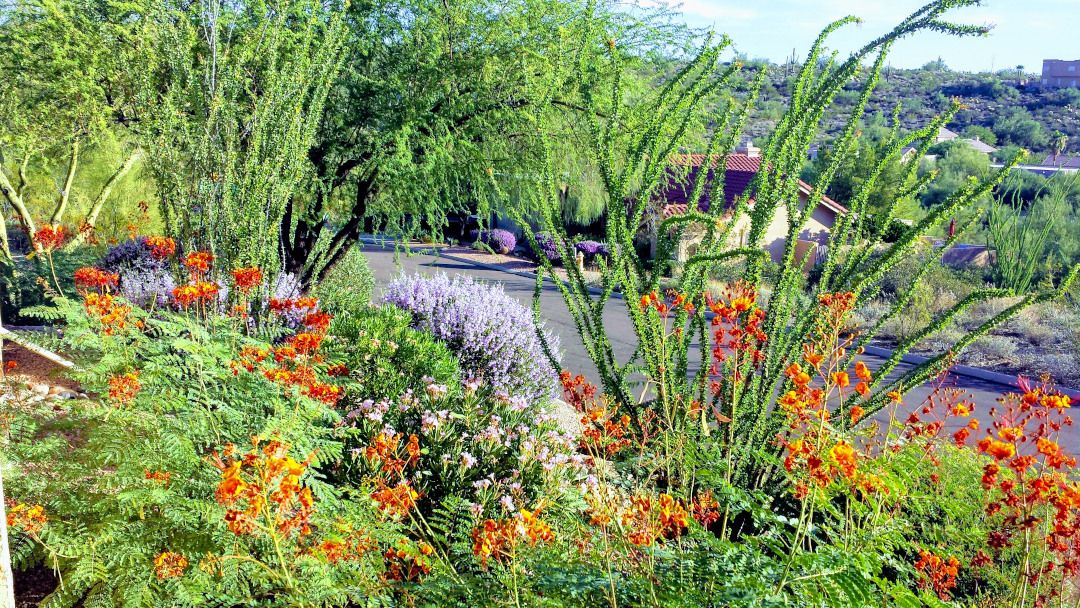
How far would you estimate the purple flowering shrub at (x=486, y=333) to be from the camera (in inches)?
288

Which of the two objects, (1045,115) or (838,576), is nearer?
(838,576)

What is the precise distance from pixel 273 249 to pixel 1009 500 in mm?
5022

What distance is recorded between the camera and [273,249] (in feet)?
19.2

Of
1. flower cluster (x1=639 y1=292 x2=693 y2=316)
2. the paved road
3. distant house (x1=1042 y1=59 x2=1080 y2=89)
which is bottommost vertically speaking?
the paved road

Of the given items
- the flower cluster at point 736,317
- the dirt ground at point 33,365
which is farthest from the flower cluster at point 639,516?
the dirt ground at point 33,365

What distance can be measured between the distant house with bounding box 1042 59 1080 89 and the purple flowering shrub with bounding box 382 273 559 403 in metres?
111

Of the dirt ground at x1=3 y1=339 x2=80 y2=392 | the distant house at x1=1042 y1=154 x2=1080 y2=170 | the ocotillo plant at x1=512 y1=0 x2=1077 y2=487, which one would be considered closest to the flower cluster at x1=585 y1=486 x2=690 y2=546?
the ocotillo plant at x1=512 y1=0 x2=1077 y2=487

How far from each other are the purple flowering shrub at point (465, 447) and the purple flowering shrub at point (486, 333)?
2141mm

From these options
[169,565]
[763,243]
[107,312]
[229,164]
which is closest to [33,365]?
[229,164]

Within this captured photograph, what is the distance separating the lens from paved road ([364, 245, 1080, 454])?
1127 cm

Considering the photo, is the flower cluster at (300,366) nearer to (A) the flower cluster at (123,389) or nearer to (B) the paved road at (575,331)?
(A) the flower cluster at (123,389)

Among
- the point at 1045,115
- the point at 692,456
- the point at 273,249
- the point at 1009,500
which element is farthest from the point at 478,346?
the point at 1045,115

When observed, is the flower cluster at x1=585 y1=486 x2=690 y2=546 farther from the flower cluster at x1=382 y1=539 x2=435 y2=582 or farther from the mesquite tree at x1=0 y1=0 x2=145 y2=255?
the mesquite tree at x1=0 y1=0 x2=145 y2=255

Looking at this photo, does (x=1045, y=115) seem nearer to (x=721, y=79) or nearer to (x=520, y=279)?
(x=520, y=279)
